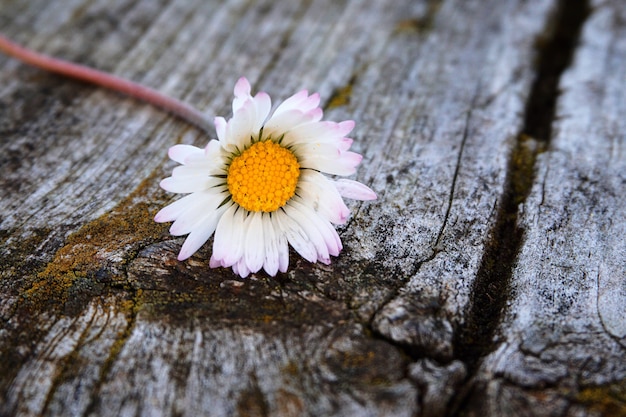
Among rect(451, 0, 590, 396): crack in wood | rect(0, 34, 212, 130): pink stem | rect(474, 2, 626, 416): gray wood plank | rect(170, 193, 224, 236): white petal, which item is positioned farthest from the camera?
rect(0, 34, 212, 130): pink stem

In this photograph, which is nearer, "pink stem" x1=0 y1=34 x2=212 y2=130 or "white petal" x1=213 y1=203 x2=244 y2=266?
"white petal" x1=213 y1=203 x2=244 y2=266

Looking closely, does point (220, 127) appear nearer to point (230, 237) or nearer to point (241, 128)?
point (241, 128)

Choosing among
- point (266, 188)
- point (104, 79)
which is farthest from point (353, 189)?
point (104, 79)

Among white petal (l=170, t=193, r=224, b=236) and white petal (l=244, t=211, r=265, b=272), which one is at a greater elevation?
white petal (l=170, t=193, r=224, b=236)

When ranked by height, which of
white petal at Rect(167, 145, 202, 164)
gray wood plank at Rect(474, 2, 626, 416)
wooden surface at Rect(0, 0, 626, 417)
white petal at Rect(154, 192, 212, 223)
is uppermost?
white petal at Rect(167, 145, 202, 164)

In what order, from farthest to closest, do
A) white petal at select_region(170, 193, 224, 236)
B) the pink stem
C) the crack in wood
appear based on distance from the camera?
the pink stem → white petal at select_region(170, 193, 224, 236) → the crack in wood

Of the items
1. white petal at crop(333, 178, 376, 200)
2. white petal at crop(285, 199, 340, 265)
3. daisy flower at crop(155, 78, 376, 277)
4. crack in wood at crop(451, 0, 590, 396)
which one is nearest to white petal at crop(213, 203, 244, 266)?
daisy flower at crop(155, 78, 376, 277)

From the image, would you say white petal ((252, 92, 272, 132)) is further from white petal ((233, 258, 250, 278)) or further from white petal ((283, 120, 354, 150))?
white petal ((233, 258, 250, 278))
